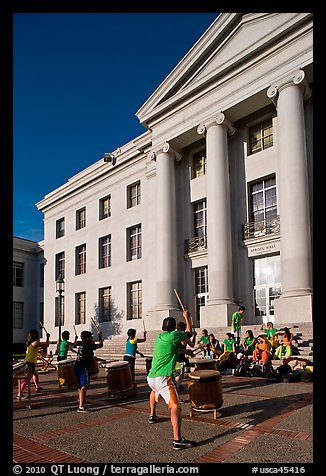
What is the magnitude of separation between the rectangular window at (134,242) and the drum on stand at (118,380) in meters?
19.4

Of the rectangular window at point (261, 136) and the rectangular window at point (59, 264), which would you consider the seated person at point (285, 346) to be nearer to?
the rectangular window at point (261, 136)

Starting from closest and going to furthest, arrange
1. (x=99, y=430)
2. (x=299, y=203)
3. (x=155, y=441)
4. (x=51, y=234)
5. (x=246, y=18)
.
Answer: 1. (x=155, y=441)
2. (x=99, y=430)
3. (x=299, y=203)
4. (x=246, y=18)
5. (x=51, y=234)

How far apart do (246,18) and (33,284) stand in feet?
105

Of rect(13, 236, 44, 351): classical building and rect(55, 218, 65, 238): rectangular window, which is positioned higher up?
rect(55, 218, 65, 238): rectangular window

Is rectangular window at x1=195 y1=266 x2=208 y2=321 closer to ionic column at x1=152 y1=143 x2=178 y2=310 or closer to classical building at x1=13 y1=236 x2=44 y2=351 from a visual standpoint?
ionic column at x1=152 y1=143 x2=178 y2=310

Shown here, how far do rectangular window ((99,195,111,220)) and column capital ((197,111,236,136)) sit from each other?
1165 centimetres

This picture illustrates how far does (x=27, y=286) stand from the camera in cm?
4366

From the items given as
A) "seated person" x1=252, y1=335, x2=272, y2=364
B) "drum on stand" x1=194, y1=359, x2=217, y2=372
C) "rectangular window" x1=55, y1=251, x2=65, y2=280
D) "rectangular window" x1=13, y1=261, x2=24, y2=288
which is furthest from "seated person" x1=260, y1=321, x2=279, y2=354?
"rectangular window" x1=13, y1=261, x2=24, y2=288

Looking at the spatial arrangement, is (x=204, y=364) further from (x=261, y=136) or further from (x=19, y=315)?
(x=19, y=315)

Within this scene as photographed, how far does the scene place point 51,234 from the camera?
39812 millimetres

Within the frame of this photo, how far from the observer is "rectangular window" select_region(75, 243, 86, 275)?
115ft
